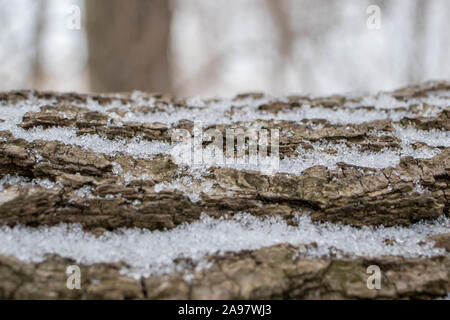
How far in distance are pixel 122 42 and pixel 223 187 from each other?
2241mm

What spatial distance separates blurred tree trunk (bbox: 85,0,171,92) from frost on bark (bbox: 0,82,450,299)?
1.27 meters

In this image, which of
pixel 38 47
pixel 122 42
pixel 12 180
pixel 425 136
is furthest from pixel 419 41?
pixel 38 47

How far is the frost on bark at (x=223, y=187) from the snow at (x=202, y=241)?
0.03 m

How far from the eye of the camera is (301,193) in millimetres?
1128

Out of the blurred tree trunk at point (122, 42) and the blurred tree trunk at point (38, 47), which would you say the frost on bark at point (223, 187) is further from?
the blurred tree trunk at point (38, 47)

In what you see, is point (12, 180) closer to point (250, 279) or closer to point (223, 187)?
point (223, 187)

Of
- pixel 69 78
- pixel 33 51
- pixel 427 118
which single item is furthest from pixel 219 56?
pixel 427 118

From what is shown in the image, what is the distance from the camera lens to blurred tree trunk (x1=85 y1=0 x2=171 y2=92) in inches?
108

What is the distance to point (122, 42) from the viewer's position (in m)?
2.75

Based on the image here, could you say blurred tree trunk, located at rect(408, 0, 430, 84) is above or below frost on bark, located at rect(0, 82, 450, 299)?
above

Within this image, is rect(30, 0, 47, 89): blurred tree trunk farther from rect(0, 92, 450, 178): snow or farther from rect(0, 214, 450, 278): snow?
rect(0, 214, 450, 278): snow

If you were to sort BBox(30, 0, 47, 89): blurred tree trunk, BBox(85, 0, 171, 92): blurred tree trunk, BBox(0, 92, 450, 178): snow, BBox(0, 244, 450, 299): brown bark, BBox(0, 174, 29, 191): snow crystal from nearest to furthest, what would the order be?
BBox(0, 244, 450, 299): brown bark < BBox(0, 174, 29, 191): snow crystal < BBox(0, 92, 450, 178): snow < BBox(85, 0, 171, 92): blurred tree trunk < BBox(30, 0, 47, 89): blurred tree trunk

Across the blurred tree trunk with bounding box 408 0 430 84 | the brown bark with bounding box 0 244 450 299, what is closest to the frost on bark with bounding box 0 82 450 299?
the brown bark with bounding box 0 244 450 299

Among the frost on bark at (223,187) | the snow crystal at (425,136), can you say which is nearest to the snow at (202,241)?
the frost on bark at (223,187)
